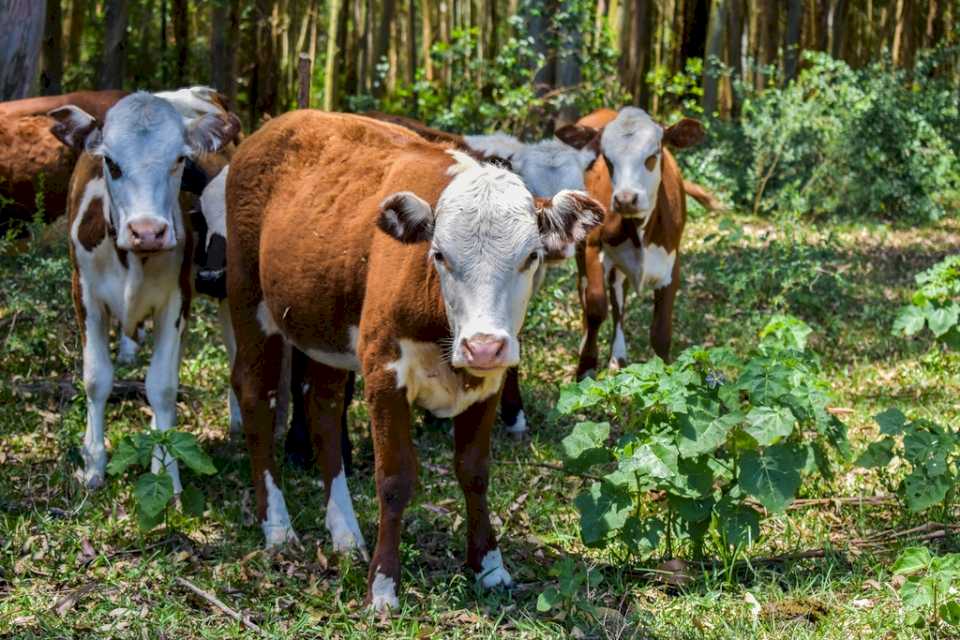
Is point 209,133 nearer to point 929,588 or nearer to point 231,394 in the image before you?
point 231,394

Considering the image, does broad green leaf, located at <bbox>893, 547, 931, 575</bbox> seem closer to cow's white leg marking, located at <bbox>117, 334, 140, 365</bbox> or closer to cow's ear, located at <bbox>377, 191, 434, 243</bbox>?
cow's ear, located at <bbox>377, 191, 434, 243</bbox>

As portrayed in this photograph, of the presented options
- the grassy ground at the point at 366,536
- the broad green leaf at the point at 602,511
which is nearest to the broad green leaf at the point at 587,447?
the broad green leaf at the point at 602,511

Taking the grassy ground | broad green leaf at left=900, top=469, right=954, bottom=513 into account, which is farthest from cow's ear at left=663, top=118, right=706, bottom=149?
broad green leaf at left=900, top=469, right=954, bottom=513

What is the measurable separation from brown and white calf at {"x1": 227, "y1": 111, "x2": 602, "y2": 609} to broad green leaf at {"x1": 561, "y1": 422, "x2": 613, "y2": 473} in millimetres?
350

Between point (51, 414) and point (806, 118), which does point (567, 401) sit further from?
point (806, 118)

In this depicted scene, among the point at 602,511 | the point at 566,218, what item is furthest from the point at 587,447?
the point at 566,218

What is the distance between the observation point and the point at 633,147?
861 cm

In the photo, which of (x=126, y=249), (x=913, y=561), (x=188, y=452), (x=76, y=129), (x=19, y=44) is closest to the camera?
(x=913, y=561)

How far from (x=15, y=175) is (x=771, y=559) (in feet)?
20.0

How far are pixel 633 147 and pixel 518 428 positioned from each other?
7.40 ft

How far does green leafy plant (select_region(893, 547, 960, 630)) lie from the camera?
434 centimetres

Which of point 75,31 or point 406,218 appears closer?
point 406,218

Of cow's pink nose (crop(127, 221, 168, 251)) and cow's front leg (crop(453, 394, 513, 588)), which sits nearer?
cow's front leg (crop(453, 394, 513, 588))

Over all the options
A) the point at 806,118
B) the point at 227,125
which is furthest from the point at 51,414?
the point at 806,118
